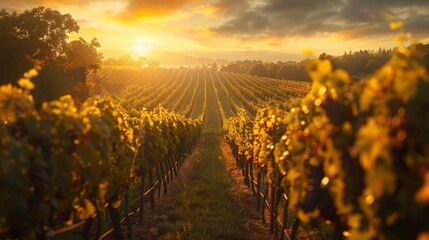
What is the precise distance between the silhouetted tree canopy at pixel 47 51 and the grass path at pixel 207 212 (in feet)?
42.6

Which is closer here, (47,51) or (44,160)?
(44,160)

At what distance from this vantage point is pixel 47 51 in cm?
3528

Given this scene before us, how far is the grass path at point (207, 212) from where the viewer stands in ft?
41.4

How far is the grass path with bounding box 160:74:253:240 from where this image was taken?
12.6m

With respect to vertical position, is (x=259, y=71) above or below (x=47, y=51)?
below

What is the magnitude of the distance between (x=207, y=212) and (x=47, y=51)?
2596 centimetres

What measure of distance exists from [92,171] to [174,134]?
16.2 metres

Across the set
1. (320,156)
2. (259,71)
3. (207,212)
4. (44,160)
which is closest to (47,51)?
(207,212)

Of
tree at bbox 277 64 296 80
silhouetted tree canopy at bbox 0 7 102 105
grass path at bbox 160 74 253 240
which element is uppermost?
silhouetted tree canopy at bbox 0 7 102 105

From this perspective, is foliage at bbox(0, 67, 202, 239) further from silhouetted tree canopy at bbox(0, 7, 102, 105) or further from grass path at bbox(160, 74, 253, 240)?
silhouetted tree canopy at bbox(0, 7, 102, 105)

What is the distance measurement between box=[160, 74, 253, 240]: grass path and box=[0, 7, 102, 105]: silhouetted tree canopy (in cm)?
1299

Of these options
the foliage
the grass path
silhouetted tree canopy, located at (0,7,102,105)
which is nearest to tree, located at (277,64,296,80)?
silhouetted tree canopy, located at (0,7,102,105)

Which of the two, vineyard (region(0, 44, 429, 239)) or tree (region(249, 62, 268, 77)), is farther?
tree (region(249, 62, 268, 77))

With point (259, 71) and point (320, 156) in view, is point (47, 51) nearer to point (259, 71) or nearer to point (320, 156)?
point (320, 156)
